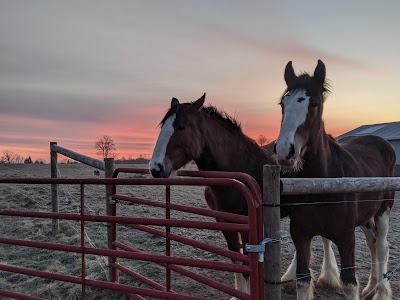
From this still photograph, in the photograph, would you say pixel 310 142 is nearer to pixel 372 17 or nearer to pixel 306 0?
pixel 306 0

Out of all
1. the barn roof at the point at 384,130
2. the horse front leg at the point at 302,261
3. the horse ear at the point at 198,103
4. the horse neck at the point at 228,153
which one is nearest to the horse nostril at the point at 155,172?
the horse neck at the point at 228,153

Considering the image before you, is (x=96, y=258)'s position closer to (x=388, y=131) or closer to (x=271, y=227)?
(x=271, y=227)

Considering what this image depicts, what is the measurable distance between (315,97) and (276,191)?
138cm

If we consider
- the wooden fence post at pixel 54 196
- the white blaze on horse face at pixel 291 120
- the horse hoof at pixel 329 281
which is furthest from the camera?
the wooden fence post at pixel 54 196

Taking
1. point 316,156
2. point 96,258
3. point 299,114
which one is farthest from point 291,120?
point 96,258

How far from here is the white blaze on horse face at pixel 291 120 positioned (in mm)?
2920

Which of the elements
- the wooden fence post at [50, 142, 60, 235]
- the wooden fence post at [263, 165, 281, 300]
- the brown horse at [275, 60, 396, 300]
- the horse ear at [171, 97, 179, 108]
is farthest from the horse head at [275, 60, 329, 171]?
the wooden fence post at [50, 142, 60, 235]

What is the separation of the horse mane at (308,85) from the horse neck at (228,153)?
1.06 metres

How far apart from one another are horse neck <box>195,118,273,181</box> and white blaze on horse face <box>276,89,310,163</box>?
1.10 metres

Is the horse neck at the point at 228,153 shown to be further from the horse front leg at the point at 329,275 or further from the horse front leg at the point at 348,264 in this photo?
the horse front leg at the point at 329,275

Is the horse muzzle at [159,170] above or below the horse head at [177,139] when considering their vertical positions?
below

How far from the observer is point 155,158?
3.62 meters

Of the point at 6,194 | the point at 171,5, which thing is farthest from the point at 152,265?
the point at 6,194

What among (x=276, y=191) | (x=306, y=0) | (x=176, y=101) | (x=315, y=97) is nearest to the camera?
(x=276, y=191)
